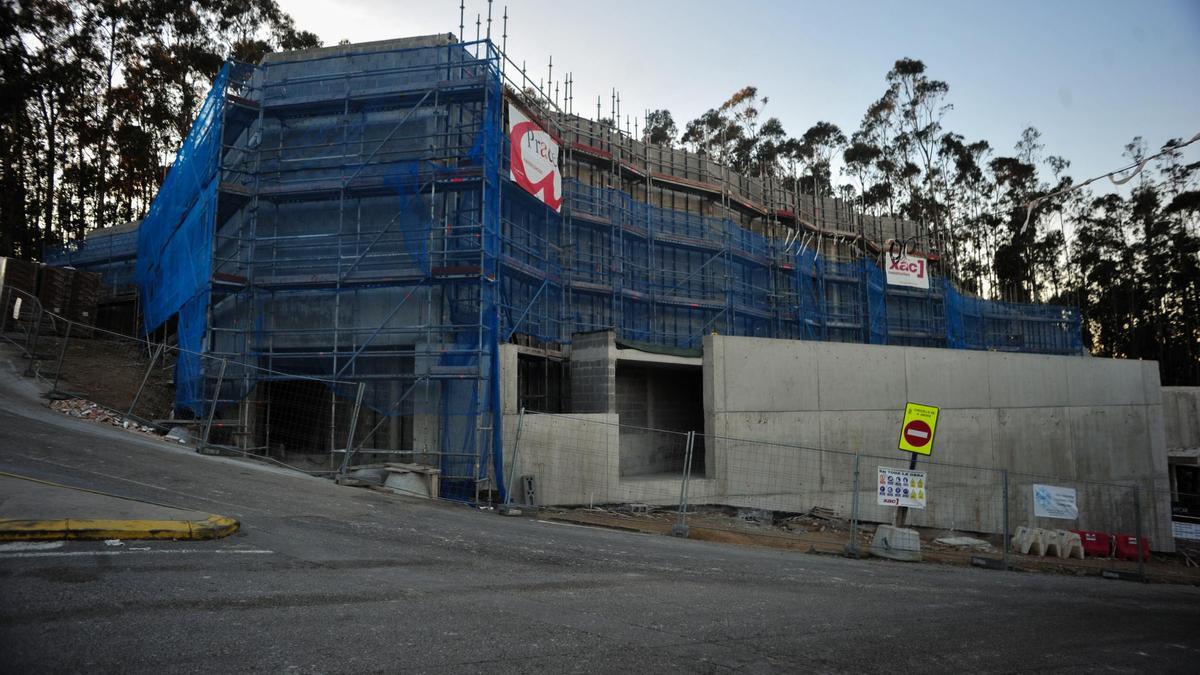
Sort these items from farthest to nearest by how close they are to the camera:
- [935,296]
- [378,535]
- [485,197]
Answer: [935,296]
[485,197]
[378,535]

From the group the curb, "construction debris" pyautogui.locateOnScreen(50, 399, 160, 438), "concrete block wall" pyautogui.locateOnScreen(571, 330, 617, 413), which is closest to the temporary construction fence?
"concrete block wall" pyautogui.locateOnScreen(571, 330, 617, 413)

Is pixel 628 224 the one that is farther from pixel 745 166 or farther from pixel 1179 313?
pixel 1179 313

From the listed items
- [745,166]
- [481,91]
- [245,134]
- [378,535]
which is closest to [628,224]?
[481,91]

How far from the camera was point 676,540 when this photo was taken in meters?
12.4

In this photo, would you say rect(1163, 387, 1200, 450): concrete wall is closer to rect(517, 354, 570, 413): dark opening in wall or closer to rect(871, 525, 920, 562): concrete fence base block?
rect(871, 525, 920, 562): concrete fence base block

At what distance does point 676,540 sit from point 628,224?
13531mm

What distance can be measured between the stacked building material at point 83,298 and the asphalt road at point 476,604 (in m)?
13.8

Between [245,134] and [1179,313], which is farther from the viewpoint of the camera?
[1179,313]

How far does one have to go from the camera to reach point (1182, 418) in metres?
33.2

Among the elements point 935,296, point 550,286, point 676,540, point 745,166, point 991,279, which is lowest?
point 676,540

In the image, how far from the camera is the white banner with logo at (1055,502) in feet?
46.7

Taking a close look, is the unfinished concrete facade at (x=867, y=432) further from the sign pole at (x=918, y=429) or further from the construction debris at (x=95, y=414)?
the construction debris at (x=95, y=414)

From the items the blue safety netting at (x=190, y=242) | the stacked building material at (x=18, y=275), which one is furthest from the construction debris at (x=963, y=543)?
the stacked building material at (x=18, y=275)

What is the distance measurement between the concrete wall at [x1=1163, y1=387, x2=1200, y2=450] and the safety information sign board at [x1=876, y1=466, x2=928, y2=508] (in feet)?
93.6
